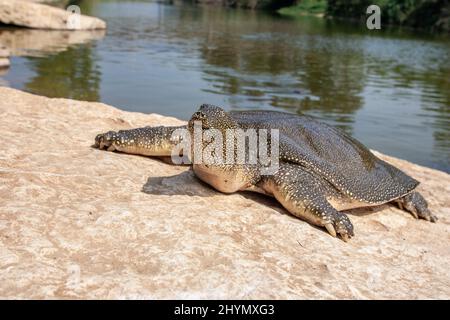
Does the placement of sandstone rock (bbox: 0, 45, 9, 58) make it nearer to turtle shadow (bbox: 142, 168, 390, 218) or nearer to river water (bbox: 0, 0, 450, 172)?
river water (bbox: 0, 0, 450, 172)

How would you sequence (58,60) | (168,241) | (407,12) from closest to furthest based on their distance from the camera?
(168,241) < (58,60) < (407,12)

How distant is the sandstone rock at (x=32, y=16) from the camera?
68.3 ft

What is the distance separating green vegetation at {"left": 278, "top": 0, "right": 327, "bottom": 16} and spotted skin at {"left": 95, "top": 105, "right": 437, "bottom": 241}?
63327mm

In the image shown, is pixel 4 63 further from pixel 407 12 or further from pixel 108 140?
pixel 407 12

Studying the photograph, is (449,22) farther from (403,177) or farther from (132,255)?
(132,255)

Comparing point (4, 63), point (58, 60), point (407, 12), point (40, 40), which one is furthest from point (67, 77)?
point (407, 12)

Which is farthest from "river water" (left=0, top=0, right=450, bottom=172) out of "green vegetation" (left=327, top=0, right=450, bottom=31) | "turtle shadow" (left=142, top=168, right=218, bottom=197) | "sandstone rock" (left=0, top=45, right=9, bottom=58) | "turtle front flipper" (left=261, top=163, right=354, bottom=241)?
"green vegetation" (left=327, top=0, right=450, bottom=31)

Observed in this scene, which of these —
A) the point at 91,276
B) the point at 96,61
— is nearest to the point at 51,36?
the point at 96,61

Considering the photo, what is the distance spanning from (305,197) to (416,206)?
1390 millimetres

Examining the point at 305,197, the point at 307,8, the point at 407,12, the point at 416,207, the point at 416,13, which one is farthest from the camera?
the point at 307,8

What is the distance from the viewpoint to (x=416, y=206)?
421 centimetres

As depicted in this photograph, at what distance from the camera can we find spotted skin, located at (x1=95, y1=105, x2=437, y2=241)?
3.30 meters
